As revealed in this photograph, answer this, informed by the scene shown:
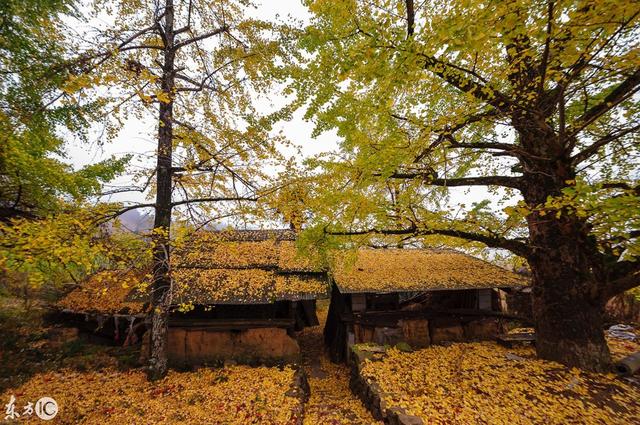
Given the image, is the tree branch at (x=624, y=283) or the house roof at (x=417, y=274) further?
the house roof at (x=417, y=274)

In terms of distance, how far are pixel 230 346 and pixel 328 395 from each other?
11.4 feet

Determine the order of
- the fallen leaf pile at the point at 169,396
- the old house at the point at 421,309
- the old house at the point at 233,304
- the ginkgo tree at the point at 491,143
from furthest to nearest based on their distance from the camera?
the old house at the point at 421,309 → the old house at the point at 233,304 → the fallen leaf pile at the point at 169,396 → the ginkgo tree at the point at 491,143

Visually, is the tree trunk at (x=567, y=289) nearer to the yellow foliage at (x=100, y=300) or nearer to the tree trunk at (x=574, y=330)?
the tree trunk at (x=574, y=330)

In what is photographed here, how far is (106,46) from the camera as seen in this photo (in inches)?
206

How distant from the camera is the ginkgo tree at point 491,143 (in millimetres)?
3547

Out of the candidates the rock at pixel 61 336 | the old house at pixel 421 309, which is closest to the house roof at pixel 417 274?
the old house at pixel 421 309

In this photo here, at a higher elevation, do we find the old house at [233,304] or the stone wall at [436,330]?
the old house at [233,304]

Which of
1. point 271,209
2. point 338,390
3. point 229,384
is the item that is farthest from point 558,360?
point 229,384

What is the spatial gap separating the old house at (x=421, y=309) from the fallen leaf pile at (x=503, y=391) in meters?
2.31

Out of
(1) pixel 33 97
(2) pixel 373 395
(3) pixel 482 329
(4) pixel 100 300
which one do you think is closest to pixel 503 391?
(2) pixel 373 395

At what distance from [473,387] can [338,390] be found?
387 cm

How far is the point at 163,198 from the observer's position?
661cm

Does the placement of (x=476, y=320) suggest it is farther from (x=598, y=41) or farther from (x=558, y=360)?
(x=598, y=41)

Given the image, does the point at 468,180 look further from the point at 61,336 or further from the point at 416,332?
the point at 61,336
